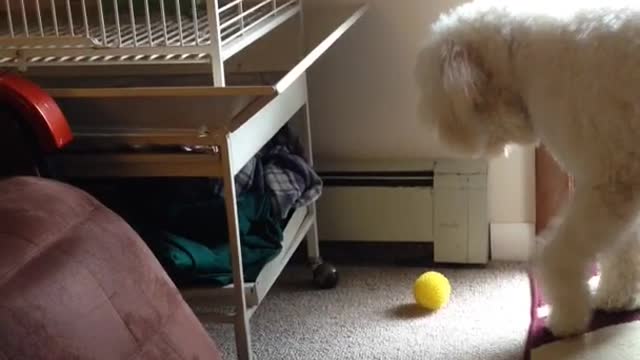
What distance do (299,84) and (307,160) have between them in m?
0.19

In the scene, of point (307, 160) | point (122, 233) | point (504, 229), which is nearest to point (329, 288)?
point (307, 160)

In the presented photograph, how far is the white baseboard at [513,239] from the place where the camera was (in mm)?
2320

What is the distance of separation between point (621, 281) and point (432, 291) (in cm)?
46

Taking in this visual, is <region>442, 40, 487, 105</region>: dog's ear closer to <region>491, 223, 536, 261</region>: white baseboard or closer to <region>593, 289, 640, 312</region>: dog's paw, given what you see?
<region>593, 289, 640, 312</region>: dog's paw

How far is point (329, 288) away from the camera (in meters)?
2.23

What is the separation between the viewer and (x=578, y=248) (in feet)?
5.16

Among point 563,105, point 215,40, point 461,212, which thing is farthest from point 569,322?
point 215,40

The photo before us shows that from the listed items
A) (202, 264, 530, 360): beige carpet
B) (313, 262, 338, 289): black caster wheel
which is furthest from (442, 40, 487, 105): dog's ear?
(313, 262, 338, 289): black caster wheel

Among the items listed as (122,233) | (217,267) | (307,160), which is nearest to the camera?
(122,233)

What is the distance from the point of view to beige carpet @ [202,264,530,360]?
6.37ft

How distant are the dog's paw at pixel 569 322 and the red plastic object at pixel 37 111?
37.3 inches

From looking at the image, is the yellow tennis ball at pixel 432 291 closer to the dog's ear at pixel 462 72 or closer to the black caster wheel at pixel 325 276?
the black caster wheel at pixel 325 276

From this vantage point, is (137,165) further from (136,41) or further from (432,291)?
(432,291)

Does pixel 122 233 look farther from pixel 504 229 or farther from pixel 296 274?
pixel 504 229
